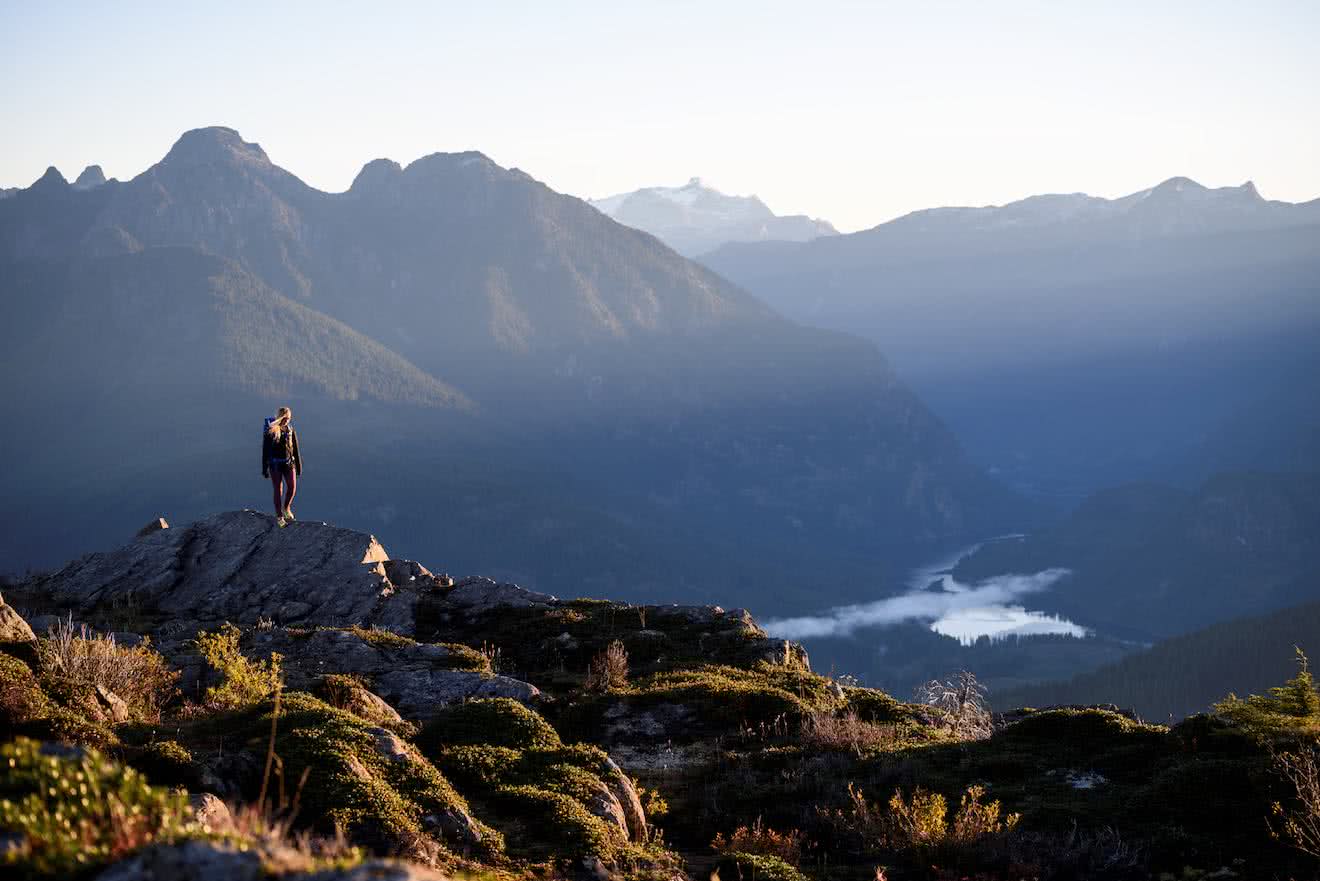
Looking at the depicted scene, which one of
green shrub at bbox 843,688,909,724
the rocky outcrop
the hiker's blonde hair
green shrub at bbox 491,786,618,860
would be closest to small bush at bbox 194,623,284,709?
the rocky outcrop

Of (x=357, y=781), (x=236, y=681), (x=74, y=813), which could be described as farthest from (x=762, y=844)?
(x=74, y=813)

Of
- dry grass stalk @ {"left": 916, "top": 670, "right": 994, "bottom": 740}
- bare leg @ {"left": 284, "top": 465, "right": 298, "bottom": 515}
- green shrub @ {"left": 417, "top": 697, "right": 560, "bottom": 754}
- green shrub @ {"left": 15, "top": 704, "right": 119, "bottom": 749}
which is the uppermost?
bare leg @ {"left": 284, "top": 465, "right": 298, "bottom": 515}

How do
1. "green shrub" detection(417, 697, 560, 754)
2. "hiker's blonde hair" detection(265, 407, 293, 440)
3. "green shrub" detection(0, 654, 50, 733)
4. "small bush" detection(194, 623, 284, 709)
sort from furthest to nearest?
"hiker's blonde hair" detection(265, 407, 293, 440) < "small bush" detection(194, 623, 284, 709) < "green shrub" detection(417, 697, 560, 754) < "green shrub" detection(0, 654, 50, 733)

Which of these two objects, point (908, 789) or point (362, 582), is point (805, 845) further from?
point (362, 582)

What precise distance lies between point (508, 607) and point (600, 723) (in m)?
10.3

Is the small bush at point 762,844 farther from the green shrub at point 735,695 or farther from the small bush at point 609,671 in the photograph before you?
the small bush at point 609,671

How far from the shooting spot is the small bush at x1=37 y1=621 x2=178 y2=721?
1622 centimetres

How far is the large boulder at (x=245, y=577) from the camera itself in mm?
30922

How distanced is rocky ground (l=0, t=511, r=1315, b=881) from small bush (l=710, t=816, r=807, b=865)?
5 cm

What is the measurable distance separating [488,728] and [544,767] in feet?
5.15

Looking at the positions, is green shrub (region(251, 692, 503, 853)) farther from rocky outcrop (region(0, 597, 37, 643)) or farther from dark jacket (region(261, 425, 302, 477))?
dark jacket (region(261, 425, 302, 477))

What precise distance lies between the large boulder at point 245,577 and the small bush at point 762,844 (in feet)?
52.6

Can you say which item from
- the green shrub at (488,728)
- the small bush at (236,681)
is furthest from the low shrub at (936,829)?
the small bush at (236,681)

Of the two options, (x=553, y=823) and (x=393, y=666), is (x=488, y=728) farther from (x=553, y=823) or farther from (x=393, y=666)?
(x=393, y=666)
